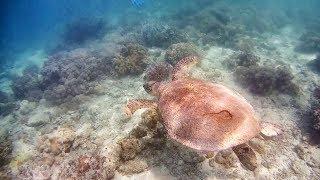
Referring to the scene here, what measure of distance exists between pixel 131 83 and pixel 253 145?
4.22m

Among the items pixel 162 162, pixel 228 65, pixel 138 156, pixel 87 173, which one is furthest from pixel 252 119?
pixel 228 65

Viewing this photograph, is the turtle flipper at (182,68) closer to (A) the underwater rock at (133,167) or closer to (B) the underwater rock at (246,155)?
(A) the underwater rock at (133,167)

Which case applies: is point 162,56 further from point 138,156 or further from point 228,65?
point 138,156

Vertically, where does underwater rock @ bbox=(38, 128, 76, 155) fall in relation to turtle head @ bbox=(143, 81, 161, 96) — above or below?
below

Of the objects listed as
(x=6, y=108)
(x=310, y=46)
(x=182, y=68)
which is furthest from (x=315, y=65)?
(x=6, y=108)

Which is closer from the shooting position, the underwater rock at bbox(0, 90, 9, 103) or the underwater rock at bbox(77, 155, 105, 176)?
the underwater rock at bbox(77, 155, 105, 176)

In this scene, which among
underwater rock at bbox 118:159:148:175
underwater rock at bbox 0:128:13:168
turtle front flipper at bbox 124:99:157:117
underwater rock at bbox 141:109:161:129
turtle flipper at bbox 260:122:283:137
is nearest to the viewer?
turtle flipper at bbox 260:122:283:137

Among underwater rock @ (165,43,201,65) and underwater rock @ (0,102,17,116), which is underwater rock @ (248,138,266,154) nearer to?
underwater rock @ (165,43,201,65)

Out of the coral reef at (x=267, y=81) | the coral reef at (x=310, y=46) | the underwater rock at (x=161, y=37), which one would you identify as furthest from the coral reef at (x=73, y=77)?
the coral reef at (x=310, y=46)

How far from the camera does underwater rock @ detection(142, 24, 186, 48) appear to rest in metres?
11.4

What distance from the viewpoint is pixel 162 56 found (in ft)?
32.4

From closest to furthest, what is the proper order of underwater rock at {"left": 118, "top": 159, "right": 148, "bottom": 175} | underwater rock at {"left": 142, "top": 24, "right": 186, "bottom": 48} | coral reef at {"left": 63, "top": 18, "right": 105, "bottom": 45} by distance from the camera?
underwater rock at {"left": 118, "top": 159, "right": 148, "bottom": 175}, underwater rock at {"left": 142, "top": 24, "right": 186, "bottom": 48}, coral reef at {"left": 63, "top": 18, "right": 105, "bottom": 45}

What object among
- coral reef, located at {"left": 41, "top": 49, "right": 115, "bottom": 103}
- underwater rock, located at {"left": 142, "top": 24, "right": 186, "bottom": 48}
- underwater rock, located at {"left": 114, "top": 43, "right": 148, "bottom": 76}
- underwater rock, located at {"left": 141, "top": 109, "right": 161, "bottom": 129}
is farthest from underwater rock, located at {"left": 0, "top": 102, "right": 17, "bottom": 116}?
underwater rock, located at {"left": 141, "top": 109, "right": 161, "bottom": 129}

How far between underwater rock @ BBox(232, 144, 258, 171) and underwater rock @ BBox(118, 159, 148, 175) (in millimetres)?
1648
